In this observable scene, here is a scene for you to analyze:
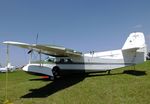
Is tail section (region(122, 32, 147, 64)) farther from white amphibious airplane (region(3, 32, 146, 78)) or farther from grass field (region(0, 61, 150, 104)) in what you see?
Answer: grass field (region(0, 61, 150, 104))

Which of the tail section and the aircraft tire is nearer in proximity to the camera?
the tail section

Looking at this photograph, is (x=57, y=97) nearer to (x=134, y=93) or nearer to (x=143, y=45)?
(x=134, y=93)

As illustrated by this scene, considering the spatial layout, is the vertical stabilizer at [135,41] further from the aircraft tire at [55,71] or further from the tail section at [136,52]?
the aircraft tire at [55,71]

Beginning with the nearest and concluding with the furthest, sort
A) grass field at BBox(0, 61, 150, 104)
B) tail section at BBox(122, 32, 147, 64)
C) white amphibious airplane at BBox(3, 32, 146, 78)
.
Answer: grass field at BBox(0, 61, 150, 104), tail section at BBox(122, 32, 147, 64), white amphibious airplane at BBox(3, 32, 146, 78)

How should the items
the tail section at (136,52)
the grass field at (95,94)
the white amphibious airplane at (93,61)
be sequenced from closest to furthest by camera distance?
the grass field at (95,94), the tail section at (136,52), the white amphibious airplane at (93,61)

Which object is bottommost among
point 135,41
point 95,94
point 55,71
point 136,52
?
point 95,94

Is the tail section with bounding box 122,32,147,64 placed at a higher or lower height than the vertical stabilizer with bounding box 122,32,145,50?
lower

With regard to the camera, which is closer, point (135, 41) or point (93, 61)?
point (93, 61)

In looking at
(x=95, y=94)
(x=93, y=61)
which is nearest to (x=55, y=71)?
(x=93, y=61)

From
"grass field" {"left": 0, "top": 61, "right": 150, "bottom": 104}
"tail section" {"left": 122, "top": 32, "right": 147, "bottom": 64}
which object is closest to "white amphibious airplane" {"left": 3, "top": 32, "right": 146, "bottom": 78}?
"tail section" {"left": 122, "top": 32, "right": 147, "bottom": 64}

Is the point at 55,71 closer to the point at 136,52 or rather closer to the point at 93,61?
the point at 93,61

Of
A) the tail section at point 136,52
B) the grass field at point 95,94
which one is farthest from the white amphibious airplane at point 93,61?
the grass field at point 95,94

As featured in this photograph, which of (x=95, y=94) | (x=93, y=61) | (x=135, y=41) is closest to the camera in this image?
(x=95, y=94)

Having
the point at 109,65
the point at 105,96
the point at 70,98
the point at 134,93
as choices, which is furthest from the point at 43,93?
the point at 109,65
